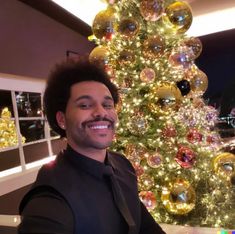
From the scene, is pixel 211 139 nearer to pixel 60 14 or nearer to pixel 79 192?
pixel 79 192

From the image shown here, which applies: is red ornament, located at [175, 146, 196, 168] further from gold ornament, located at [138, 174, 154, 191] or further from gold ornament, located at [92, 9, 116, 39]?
gold ornament, located at [92, 9, 116, 39]

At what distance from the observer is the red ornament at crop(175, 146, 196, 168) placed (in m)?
2.21

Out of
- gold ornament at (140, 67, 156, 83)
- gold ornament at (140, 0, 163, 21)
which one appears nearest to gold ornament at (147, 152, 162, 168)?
gold ornament at (140, 67, 156, 83)

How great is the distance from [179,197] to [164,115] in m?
0.61

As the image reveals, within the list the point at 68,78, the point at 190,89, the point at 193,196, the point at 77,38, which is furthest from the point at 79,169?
the point at 77,38

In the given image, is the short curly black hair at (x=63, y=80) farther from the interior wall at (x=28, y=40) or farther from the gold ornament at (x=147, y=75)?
the interior wall at (x=28, y=40)

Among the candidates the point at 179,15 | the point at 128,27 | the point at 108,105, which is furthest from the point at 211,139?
the point at 108,105

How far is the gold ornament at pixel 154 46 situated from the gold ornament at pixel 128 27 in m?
0.13

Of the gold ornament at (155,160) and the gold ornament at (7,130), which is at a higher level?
the gold ornament at (7,130)

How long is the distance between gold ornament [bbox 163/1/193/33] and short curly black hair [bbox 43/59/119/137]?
119 centimetres

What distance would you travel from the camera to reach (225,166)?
221 centimetres

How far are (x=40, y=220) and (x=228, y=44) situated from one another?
662 centimetres

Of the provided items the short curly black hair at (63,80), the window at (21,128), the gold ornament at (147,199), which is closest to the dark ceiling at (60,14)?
the window at (21,128)

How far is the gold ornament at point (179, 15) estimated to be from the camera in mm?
2164
